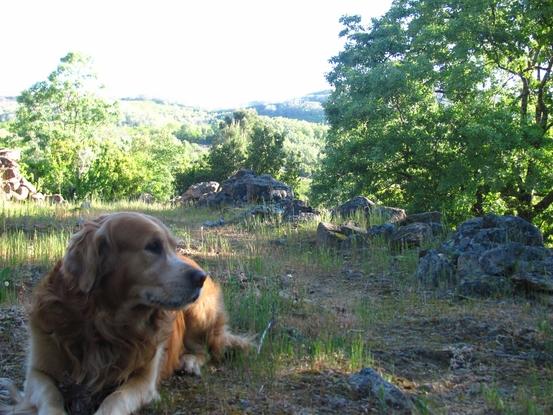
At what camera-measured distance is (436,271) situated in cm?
655

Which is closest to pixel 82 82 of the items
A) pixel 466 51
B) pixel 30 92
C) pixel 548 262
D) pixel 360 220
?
pixel 30 92

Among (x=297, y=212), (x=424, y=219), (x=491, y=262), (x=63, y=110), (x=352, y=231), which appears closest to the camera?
(x=491, y=262)

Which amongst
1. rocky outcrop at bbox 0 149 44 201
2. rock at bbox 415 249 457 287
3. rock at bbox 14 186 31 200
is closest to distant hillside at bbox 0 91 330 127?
rocky outcrop at bbox 0 149 44 201

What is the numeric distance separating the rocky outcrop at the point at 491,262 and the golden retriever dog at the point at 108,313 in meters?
3.99

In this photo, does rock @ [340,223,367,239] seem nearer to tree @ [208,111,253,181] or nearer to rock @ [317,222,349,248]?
rock @ [317,222,349,248]

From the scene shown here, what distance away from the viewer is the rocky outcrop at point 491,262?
607 cm

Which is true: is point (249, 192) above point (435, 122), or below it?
below

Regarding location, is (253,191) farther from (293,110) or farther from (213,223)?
(293,110)

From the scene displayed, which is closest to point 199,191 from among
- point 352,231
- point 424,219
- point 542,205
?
point 424,219

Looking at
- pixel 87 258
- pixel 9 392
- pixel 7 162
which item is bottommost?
pixel 9 392

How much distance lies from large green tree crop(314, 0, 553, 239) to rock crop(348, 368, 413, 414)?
16910 millimetres

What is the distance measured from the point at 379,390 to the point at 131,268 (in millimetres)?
1528

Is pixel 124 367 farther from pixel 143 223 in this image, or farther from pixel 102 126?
pixel 102 126

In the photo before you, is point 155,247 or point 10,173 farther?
point 10,173
